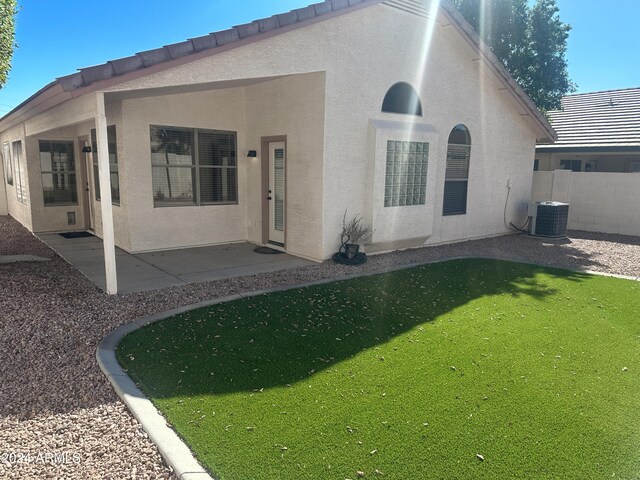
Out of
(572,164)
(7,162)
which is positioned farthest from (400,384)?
(572,164)

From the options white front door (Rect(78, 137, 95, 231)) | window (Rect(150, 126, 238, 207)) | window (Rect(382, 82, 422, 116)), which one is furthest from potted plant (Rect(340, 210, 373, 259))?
white front door (Rect(78, 137, 95, 231))

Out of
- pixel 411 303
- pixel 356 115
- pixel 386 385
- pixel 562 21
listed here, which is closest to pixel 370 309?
pixel 411 303

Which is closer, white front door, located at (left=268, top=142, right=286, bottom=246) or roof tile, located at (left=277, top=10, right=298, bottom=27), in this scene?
roof tile, located at (left=277, top=10, right=298, bottom=27)

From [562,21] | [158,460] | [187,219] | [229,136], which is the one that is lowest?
[158,460]

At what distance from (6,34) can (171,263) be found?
573cm

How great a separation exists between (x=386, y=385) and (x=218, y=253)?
6367 mm

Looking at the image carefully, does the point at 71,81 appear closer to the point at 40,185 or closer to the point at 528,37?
the point at 40,185

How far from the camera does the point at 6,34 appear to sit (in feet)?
29.1

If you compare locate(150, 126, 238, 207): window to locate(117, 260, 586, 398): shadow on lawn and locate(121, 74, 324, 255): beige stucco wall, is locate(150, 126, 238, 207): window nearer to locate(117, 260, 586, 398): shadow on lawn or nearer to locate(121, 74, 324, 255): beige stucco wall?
locate(121, 74, 324, 255): beige stucco wall

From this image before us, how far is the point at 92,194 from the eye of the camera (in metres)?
11.9

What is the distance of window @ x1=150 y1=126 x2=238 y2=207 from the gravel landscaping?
8.76 feet

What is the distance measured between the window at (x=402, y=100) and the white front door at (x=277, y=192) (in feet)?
8.27

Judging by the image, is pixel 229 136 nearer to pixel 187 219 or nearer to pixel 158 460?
pixel 187 219

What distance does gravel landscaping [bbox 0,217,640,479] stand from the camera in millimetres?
3104
